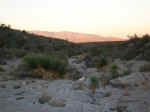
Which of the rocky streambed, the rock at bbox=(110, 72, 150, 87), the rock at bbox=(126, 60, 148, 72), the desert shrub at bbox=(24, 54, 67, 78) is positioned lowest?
the rocky streambed

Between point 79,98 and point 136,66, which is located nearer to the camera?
point 79,98

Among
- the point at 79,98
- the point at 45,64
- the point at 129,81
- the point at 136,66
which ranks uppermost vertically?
the point at 45,64

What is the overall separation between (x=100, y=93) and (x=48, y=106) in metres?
1.93

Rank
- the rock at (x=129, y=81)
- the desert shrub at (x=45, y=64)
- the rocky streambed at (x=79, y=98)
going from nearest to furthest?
the rocky streambed at (x=79, y=98), the rock at (x=129, y=81), the desert shrub at (x=45, y=64)

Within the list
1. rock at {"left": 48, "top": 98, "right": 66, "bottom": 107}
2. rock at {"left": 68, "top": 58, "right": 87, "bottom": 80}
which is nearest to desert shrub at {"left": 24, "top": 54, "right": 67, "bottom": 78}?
rock at {"left": 68, "top": 58, "right": 87, "bottom": 80}

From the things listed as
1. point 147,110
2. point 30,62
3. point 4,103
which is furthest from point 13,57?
point 147,110

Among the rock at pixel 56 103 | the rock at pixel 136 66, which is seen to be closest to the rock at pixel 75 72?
the rock at pixel 136 66

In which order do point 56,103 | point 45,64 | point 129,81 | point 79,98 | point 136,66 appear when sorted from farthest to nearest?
point 136,66 → point 45,64 → point 129,81 → point 79,98 → point 56,103

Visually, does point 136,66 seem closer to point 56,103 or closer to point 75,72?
point 75,72

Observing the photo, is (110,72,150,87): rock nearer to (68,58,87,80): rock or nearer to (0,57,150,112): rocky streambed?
(0,57,150,112): rocky streambed

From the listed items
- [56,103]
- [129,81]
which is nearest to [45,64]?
[129,81]

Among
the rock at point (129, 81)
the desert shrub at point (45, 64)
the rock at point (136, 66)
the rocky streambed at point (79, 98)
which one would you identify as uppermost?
the desert shrub at point (45, 64)

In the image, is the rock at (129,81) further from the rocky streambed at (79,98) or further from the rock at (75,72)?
the rock at (75,72)

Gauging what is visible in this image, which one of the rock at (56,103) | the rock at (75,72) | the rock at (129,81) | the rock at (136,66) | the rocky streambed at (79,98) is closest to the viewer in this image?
the rocky streambed at (79,98)
